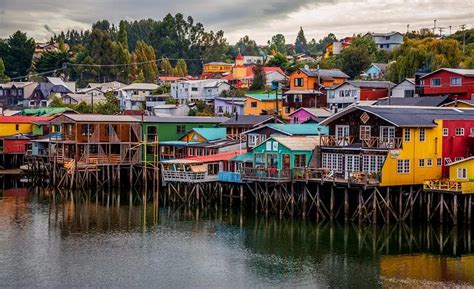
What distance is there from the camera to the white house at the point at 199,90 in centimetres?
11212

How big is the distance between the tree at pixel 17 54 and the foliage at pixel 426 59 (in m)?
84.0

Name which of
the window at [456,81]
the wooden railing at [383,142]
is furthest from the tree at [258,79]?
the wooden railing at [383,142]

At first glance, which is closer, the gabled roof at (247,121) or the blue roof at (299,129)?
the blue roof at (299,129)

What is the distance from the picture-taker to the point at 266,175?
51938 millimetres

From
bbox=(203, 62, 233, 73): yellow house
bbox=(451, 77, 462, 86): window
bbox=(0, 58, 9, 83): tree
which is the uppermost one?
bbox=(203, 62, 233, 73): yellow house

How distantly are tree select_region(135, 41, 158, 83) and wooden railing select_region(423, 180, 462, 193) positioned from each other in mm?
101811

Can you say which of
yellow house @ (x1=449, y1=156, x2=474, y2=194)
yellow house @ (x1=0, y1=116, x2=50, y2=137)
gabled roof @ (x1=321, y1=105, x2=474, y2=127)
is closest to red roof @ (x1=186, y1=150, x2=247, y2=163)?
gabled roof @ (x1=321, y1=105, x2=474, y2=127)

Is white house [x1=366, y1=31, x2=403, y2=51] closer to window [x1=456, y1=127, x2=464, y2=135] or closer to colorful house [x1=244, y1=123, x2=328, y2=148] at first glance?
colorful house [x1=244, y1=123, x2=328, y2=148]

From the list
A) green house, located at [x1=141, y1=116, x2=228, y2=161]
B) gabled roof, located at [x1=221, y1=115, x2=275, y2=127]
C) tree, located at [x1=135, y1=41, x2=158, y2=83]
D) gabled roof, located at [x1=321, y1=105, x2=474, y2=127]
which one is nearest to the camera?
gabled roof, located at [x1=321, y1=105, x2=474, y2=127]

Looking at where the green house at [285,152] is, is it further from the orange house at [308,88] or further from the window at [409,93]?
the orange house at [308,88]

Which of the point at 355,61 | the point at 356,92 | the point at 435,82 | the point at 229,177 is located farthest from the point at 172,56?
the point at 229,177

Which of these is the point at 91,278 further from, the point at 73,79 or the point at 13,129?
the point at 73,79

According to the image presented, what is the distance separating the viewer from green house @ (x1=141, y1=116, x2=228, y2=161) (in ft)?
238

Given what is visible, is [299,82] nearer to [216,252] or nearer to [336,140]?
[336,140]
